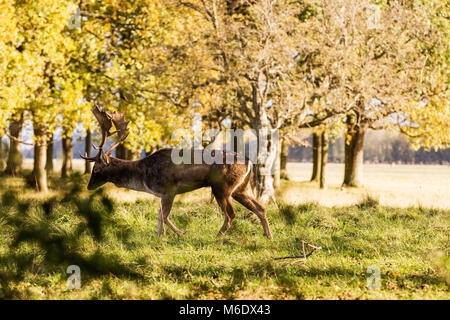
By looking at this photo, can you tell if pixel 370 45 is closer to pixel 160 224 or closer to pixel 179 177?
pixel 179 177

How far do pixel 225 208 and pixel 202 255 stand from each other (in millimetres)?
957

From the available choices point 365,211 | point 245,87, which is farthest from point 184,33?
point 365,211

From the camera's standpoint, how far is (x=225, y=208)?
7.43 meters

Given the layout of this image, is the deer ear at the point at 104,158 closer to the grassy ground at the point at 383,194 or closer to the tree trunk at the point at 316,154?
the grassy ground at the point at 383,194

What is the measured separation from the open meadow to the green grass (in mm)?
13

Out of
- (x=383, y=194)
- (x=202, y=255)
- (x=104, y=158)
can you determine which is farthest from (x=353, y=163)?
(x=104, y=158)

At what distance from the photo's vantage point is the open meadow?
357 centimetres

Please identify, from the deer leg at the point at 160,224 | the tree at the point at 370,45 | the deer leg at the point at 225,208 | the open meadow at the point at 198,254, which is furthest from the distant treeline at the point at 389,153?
the deer leg at the point at 160,224

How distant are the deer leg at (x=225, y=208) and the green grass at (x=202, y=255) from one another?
6.0 inches

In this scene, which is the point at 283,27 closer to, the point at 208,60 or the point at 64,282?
the point at 208,60

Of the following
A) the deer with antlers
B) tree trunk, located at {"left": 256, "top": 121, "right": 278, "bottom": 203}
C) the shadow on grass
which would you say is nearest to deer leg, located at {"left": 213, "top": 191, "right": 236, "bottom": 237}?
the deer with antlers

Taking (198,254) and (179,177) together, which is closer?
(198,254)

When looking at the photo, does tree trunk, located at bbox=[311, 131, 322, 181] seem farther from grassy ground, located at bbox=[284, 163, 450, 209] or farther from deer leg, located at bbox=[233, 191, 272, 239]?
deer leg, located at bbox=[233, 191, 272, 239]

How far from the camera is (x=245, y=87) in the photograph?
16828mm
